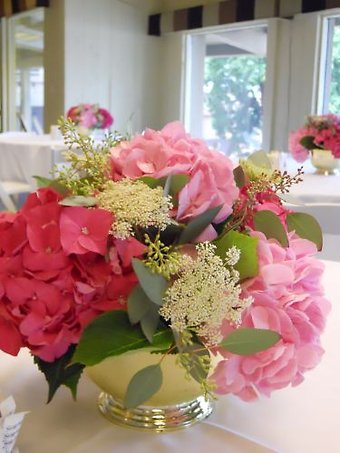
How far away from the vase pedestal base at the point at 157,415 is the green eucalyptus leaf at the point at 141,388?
11 centimetres

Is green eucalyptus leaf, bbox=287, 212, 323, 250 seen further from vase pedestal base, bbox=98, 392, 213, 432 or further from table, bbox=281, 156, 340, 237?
table, bbox=281, 156, 340, 237

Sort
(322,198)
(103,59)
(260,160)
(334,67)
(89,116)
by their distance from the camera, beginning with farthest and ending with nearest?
(103,59), (334,67), (89,116), (322,198), (260,160)

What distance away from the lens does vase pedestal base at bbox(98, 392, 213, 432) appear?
620 mm

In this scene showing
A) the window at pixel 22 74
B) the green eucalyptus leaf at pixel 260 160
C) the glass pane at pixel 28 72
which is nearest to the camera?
the green eucalyptus leaf at pixel 260 160

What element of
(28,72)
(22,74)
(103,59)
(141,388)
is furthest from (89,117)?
(141,388)

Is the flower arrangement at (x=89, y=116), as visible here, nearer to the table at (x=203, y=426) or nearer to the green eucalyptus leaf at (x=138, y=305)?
the table at (x=203, y=426)

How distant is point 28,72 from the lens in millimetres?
7051

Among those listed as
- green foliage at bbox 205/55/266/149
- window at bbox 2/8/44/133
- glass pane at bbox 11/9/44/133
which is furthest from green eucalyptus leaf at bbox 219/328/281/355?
window at bbox 2/8/44/133

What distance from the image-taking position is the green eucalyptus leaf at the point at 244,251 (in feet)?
1.78

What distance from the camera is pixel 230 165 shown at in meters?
0.60

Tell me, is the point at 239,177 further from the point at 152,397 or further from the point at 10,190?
the point at 10,190

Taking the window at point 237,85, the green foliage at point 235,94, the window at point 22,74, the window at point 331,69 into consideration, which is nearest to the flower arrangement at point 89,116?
the window at point 237,85

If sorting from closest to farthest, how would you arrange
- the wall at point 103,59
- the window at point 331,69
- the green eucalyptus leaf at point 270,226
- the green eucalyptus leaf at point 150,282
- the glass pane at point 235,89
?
1. the green eucalyptus leaf at point 150,282
2. the green eucalyptus leaf at point 270,226
3. the window at point 331,69
4. the glass pane at point 235,89
5. the wall at point 103,59

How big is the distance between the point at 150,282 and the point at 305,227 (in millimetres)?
233
